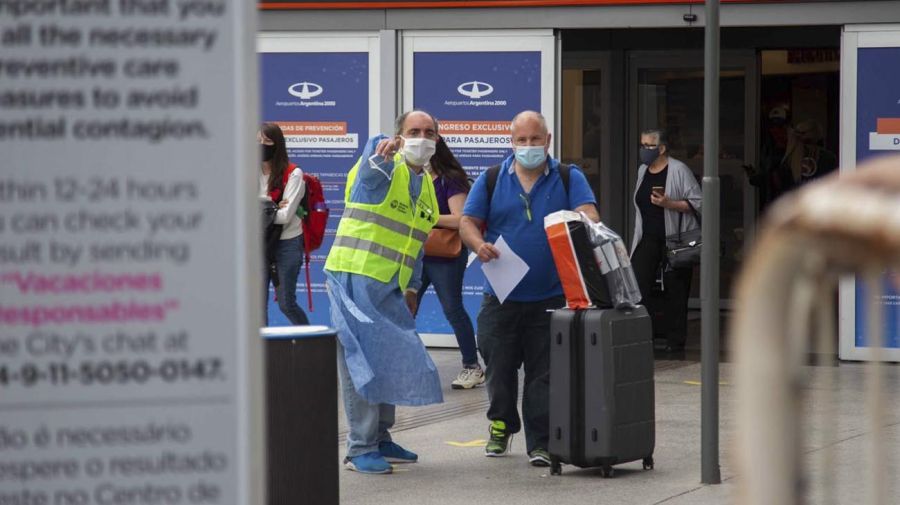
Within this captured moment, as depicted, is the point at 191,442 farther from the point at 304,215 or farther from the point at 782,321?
the point at 304,215

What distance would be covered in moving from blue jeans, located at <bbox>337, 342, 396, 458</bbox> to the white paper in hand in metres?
0.83

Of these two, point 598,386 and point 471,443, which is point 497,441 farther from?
point 598,386

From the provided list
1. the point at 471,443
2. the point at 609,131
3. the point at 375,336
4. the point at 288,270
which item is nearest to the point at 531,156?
the point at 375,336

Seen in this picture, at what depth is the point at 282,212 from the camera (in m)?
11.2

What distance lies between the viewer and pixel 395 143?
7.52 m

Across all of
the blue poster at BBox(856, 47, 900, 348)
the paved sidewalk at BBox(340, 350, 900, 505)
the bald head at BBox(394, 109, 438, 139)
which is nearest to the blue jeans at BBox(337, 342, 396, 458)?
the paved sidewalk at BBox(340, 350, 900, 505)

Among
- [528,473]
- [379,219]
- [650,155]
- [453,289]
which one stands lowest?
[528,473]

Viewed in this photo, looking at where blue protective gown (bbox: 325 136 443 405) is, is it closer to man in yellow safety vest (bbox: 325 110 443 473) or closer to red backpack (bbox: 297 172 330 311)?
man in yellow safety vest (bbox: 325 110 443 473)

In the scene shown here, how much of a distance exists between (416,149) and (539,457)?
164 centimetres

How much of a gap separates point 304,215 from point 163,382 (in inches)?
362

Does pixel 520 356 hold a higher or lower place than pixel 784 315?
lower

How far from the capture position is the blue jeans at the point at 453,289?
1080 centimetres

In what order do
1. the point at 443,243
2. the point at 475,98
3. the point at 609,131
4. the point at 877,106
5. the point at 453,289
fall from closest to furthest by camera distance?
the point at 443,243 → the point at 453,289 → the point at 877,106 → the point at 475,98 → the point at 609,131

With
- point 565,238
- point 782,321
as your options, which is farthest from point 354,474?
point 782,321
